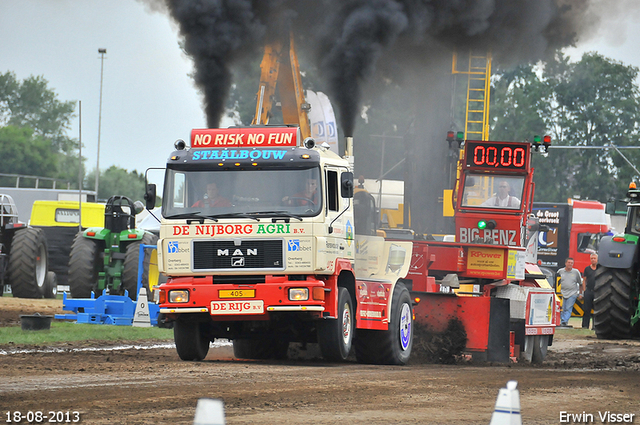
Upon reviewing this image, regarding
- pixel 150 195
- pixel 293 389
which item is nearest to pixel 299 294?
pixel 150 195

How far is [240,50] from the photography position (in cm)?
1906

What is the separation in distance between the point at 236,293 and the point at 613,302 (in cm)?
846

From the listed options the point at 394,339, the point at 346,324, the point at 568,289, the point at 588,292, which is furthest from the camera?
the point at 568,289

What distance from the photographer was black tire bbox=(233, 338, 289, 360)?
15602 millimetres

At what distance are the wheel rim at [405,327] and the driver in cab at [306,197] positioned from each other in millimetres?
2573

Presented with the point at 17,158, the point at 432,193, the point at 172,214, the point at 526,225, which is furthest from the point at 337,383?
the point at 17,158

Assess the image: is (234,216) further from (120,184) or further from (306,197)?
(120,184)

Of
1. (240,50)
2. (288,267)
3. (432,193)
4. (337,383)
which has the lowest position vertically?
(337,383)

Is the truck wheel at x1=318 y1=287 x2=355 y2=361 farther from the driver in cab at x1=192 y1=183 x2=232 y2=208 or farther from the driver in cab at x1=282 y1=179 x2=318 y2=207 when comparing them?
the driver in cab at x1=192 y1=183 x2=232 y2=208

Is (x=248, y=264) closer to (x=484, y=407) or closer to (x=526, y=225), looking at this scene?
(x=484, y=407)

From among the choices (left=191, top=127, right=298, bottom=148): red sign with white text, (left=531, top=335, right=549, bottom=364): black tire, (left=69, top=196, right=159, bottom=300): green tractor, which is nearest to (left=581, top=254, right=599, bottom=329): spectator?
(left=531, top=335, right=549, bottom=364): black tire

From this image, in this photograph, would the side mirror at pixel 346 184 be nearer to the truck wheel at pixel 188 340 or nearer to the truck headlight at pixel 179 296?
the truck headlight at pixel 179 296

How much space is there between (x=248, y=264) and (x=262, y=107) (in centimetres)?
644

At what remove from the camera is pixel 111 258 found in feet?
68.8
